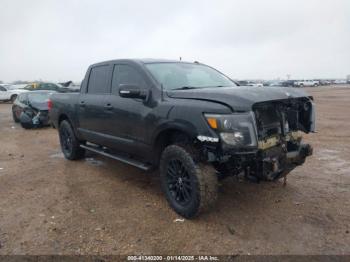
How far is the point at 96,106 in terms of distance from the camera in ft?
18.2

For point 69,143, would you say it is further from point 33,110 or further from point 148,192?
point 33,110

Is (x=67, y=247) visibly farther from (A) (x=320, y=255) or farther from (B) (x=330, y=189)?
(B) (x=330, y=189)

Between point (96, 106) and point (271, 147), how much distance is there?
3.02 meters

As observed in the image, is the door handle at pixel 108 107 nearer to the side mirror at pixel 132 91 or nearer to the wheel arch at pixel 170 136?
the side mirror at pixel 132 91

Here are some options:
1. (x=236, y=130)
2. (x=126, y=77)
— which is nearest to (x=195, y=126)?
(x=236, y=130)

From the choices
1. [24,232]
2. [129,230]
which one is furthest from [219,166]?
[24,232]

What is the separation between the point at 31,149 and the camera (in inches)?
336

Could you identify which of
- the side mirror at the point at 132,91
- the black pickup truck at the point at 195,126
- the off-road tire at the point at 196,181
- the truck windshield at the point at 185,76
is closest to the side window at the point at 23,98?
the black pickup truck at the point at 195,126

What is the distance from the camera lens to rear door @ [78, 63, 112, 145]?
5426 mm

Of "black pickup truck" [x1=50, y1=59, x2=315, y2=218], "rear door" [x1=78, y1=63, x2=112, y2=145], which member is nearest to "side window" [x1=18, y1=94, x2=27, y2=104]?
"rear door" [x1=78, y1=63, x2=112, y2=145]

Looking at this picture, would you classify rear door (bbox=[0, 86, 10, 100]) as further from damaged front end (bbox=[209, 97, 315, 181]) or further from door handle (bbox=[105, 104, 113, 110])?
damaged front end (bbox=[209, 97, 315, 181])

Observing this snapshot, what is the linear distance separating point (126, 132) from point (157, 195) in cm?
102

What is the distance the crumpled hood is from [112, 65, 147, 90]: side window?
2.45ft

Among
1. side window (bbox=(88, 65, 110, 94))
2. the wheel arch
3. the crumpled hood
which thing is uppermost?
side window (bbox=(88, 65, 110, 94))
